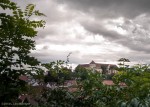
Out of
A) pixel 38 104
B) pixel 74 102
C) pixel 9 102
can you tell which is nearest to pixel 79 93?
pixel 74 102

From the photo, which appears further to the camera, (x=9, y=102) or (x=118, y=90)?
(x=118, y=90)

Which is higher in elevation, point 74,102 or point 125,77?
point 125,77

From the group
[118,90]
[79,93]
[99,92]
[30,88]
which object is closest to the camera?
[30,88]

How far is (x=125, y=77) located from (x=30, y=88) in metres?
1.55

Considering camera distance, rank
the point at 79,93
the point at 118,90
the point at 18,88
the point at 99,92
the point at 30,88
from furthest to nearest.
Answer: the point at 79,93, the point at 99,92, the point at 118,90, the point at 30,88, the point at 18,88

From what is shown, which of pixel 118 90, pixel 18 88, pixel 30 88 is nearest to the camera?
pixel 18 88

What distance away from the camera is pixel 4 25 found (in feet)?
12.7

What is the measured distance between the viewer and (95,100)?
16.9ft

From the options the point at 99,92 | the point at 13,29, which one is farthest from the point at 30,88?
the point at 99,92

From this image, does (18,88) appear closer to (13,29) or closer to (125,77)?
(13,29)

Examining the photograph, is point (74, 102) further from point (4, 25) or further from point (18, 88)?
point (4, 25)

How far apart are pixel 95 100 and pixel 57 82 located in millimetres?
835

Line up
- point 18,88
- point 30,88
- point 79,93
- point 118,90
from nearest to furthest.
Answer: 1. point 18,88
2. point 30,88
3. point 118,90
4. point 79,93

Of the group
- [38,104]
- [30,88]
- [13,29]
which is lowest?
[38,104]
